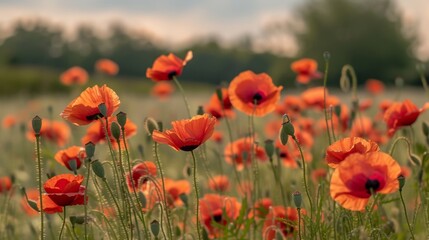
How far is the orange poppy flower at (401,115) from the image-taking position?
1.77 m

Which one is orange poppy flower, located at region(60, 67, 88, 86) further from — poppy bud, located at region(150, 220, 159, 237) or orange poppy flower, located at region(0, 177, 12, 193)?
poppy bud, located at region(150, 220, 159, 237)

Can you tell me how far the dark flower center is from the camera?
1.16 meters

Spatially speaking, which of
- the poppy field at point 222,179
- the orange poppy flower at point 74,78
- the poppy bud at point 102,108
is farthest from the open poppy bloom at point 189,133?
the orange poppy flower at point 74,78

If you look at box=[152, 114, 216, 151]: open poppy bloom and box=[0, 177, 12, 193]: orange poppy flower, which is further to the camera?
box=[0, 177, 12, 193]: orange poppy flower

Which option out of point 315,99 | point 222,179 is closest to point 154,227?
point 222,179

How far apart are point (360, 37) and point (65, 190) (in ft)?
107

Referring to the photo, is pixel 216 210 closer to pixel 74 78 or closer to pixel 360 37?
pixel 74 78

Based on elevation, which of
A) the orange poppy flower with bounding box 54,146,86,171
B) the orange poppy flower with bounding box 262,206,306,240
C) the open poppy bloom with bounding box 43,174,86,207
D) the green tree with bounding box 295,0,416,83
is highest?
the green tree with bounding box 295,0,416,83

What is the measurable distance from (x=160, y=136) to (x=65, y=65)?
39.8 m

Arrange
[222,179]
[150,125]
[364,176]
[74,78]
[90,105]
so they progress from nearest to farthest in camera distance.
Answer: [364,176]
[90,105]
[150,125]
[222,179]
[74,78]

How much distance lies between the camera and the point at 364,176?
115cm

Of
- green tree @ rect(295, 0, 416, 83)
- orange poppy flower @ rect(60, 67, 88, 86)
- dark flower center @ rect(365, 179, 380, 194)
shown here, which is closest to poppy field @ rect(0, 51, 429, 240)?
dark flower center @ rect(365, 179, 380, 194)

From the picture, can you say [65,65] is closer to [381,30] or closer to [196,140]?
[381,30]

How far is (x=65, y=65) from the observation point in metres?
40.2
